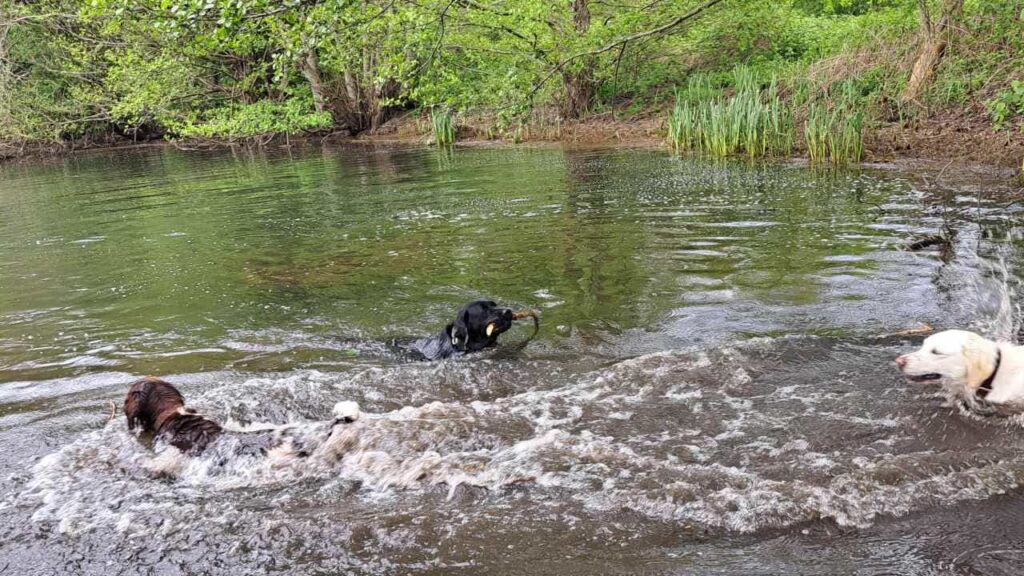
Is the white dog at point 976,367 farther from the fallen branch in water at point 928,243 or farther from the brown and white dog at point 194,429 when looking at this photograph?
the fallen branch in water at point 928,243

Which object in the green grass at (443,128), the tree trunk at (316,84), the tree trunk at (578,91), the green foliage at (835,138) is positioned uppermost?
the tree trunk at (316,84)

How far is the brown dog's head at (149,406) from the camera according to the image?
432 cm

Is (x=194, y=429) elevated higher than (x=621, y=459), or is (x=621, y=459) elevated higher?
(x=194, y=429)

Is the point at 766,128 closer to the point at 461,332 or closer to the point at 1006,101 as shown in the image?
the point at 1006,101

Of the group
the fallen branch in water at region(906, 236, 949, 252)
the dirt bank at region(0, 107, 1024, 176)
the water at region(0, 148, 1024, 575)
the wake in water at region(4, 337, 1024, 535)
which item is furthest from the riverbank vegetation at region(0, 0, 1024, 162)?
the wake in water at region(4, 337, 1024, 535)

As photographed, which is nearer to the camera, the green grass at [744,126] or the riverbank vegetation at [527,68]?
the riverbank vegetation at [527,68]

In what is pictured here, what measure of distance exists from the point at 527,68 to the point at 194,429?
17.1 meters

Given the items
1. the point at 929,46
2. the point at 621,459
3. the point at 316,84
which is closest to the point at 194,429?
the point at 621,459

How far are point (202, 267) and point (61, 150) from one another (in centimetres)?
2571

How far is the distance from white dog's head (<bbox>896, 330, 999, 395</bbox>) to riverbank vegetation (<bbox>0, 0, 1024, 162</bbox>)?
6081 millimetres

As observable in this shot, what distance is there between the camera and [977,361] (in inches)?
166

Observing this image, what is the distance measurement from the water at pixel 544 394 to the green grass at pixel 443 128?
441 inches

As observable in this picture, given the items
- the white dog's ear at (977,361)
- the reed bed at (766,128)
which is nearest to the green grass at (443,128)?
the reed bed at (766,128)

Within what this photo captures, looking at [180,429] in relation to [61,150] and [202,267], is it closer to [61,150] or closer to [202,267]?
[202,267]
